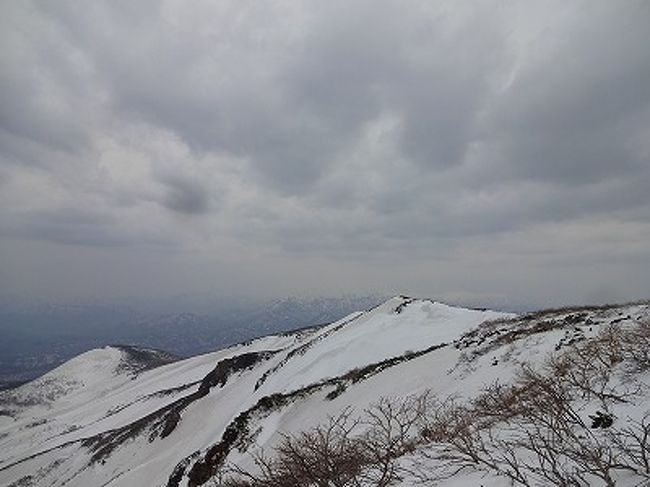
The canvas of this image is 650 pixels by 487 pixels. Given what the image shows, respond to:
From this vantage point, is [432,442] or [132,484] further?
[132,484]

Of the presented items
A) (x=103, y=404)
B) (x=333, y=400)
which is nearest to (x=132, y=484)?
(x=333, y=400)

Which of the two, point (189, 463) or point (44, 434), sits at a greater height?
point (189, 463)

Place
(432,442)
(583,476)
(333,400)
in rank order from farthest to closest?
(333,400)
(432,442)
(583,476)

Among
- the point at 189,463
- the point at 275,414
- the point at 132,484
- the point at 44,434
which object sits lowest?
the point at 44,434

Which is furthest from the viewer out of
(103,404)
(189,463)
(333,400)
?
(103,404)

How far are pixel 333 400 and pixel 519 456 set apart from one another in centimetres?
1696

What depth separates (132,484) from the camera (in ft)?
113

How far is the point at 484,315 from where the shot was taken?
119 feet

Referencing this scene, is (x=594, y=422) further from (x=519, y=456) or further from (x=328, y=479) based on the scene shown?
(x=328, y=479)

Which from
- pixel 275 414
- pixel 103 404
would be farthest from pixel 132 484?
pixel 103 404

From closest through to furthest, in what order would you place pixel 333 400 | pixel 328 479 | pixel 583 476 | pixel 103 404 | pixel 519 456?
pixel 583 476, pixel 328 479, pixel 519 456, pixel 333 400, pixel 103 404

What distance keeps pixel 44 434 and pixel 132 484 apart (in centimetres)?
10616

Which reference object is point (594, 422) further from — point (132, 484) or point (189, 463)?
point (132, 484)

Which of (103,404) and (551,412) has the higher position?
(551,412)
